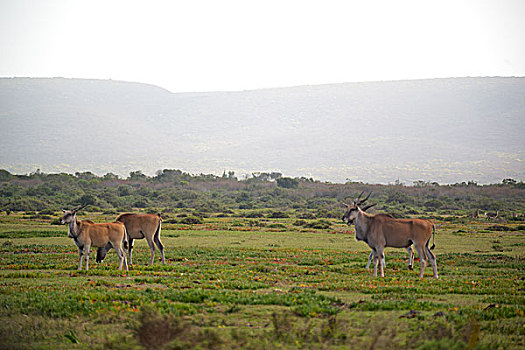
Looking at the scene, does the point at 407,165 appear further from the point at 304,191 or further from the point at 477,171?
the point at 304,191

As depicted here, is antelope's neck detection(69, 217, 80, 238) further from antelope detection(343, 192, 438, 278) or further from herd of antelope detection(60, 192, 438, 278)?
antelope detection(343, 192, 438, 278)

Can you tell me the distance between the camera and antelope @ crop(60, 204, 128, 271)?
1808cm

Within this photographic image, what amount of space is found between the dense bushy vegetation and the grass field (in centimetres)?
3379

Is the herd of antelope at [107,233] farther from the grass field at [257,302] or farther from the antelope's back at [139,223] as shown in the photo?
the grass field at [257,302]

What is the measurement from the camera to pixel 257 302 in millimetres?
12516

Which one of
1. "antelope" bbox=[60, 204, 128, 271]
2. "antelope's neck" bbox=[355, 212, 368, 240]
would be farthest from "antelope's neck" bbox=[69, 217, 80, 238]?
"antelope's neck" bbox=[355, 212, 368, 240]

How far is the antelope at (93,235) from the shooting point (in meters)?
18.1

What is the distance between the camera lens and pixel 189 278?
16.2 meters

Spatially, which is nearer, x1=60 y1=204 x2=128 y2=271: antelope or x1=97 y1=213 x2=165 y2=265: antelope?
x1=60 y1=204 x2=128 y2=271: antelope

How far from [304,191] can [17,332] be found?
79.8m

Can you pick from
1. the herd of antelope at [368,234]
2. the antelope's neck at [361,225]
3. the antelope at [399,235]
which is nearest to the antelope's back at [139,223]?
the herd of antelope at [368,234]

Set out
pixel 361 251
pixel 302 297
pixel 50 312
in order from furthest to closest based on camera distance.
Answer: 1. pixel 361 251
2. pixel 302 297
3. pixel 50 312

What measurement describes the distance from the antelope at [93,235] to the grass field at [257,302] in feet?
2.59

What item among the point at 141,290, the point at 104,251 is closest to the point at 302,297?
the point at 141,290
